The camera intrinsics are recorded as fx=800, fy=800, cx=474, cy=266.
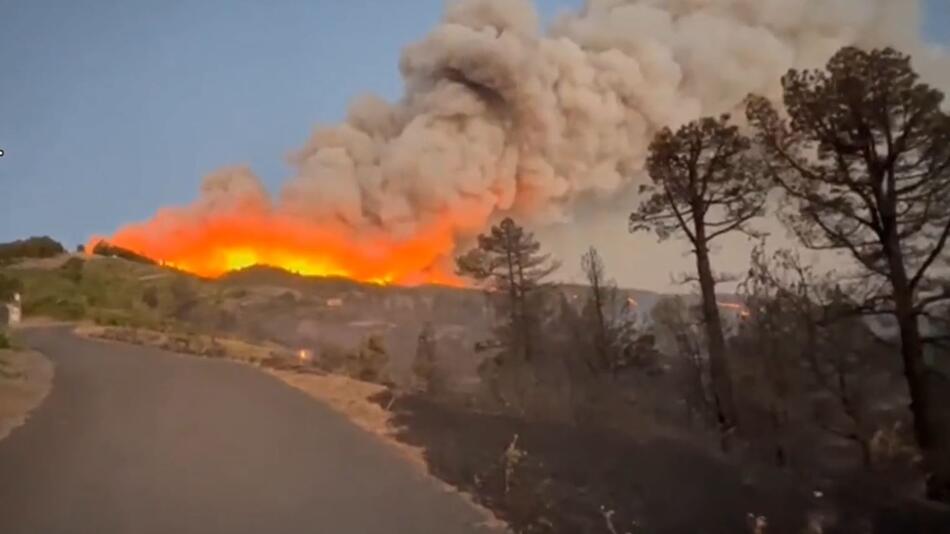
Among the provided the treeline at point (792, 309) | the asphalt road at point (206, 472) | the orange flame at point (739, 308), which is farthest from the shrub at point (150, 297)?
the orange flame at point (739, 308)

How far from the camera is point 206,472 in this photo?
6586 mm

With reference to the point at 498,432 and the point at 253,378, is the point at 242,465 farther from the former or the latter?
the point at 253,378

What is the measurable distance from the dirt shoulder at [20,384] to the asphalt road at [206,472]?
0.21 metres

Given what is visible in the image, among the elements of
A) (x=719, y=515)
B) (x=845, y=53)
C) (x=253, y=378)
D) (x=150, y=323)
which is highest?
(x=845, y=53)

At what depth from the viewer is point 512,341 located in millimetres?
15234

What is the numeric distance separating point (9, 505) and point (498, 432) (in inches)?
173

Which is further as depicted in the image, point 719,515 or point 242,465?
point 242,465

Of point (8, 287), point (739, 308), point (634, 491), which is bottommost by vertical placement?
point (634, 491)

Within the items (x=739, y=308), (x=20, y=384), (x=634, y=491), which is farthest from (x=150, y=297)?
(x=634, y=491)

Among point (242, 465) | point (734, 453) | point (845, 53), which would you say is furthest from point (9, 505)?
point (845, 53)

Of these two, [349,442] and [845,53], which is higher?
[845,53]

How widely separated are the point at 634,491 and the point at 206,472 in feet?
11.4

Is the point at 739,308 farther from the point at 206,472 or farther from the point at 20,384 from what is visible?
the point at 20,384

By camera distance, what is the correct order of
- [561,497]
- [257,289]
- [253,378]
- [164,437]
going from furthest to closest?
[257,289] < [253,378] < [164,437] < [561,497]
